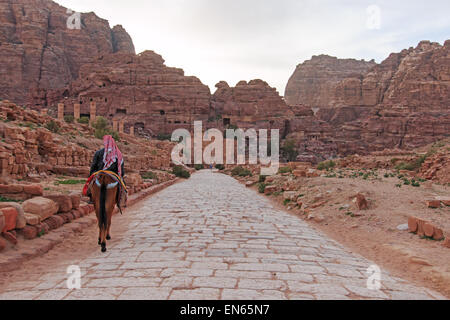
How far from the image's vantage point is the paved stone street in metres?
3.11

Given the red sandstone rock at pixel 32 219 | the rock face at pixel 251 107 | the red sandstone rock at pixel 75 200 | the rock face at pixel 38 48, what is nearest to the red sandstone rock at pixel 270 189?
the red sandstone rock at pixel 75 200

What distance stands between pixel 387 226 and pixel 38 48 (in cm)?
7957

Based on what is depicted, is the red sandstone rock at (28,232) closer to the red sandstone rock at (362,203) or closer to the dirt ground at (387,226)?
the dirt ground at (387,226)

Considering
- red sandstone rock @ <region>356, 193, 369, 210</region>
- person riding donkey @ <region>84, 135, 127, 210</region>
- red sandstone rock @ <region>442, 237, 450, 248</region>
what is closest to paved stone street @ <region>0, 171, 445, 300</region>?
person riding donkey @ <region>84, 135, 127, 210</region>

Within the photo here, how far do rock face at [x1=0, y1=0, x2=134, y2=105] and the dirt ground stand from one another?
204 ft

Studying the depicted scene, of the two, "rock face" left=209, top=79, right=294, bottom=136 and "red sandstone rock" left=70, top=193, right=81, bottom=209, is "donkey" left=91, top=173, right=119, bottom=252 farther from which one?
"rock face" left=209, top=79, right=294, bottom=136

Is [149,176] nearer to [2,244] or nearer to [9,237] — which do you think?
[9,237]

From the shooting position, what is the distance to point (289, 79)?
145m

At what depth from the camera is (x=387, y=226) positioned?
653 cm

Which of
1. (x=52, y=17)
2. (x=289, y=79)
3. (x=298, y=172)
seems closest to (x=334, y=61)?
(x=289, y=79)

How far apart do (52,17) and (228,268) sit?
3467 inches

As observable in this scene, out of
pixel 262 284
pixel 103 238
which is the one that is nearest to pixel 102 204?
pixel 103 238

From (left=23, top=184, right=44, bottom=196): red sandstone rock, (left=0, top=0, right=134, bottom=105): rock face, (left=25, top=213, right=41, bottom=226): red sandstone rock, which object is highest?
(left=0, top=0, right=134, bottom=105): rock face
